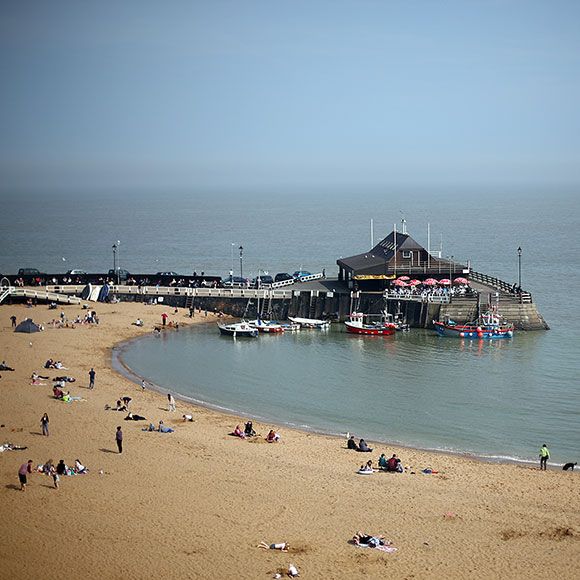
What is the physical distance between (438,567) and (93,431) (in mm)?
16264

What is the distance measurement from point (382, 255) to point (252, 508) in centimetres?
4137

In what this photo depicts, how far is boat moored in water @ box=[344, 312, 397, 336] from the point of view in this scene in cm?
6300

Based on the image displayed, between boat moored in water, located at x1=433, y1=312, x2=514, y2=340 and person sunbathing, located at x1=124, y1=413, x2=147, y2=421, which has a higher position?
boat moored in water, located at x1=433, y1=312, x2=514, y2=340

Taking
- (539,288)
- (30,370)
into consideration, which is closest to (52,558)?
(30,370)

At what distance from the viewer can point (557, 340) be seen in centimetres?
6044

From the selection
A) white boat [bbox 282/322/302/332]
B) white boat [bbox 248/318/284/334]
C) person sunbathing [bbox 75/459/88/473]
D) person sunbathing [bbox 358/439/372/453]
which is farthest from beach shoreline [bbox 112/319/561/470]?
white boat [bbox 282/322/302/332]

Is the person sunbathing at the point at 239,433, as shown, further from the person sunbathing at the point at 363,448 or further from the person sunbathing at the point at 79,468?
the person sunbathing at the point at 79,468

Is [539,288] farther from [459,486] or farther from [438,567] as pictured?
[438,567]

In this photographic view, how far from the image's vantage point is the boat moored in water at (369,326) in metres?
63.0

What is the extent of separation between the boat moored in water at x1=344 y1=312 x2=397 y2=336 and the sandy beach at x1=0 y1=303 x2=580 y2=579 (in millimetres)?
20990

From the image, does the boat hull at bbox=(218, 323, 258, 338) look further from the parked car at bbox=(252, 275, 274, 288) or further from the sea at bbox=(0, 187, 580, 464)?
the parked car at bbox=(252, 275, 274, 288)

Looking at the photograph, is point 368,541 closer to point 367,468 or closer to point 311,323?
point 367,468

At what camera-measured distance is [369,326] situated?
208 feet

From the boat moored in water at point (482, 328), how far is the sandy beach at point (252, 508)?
72.3ft
